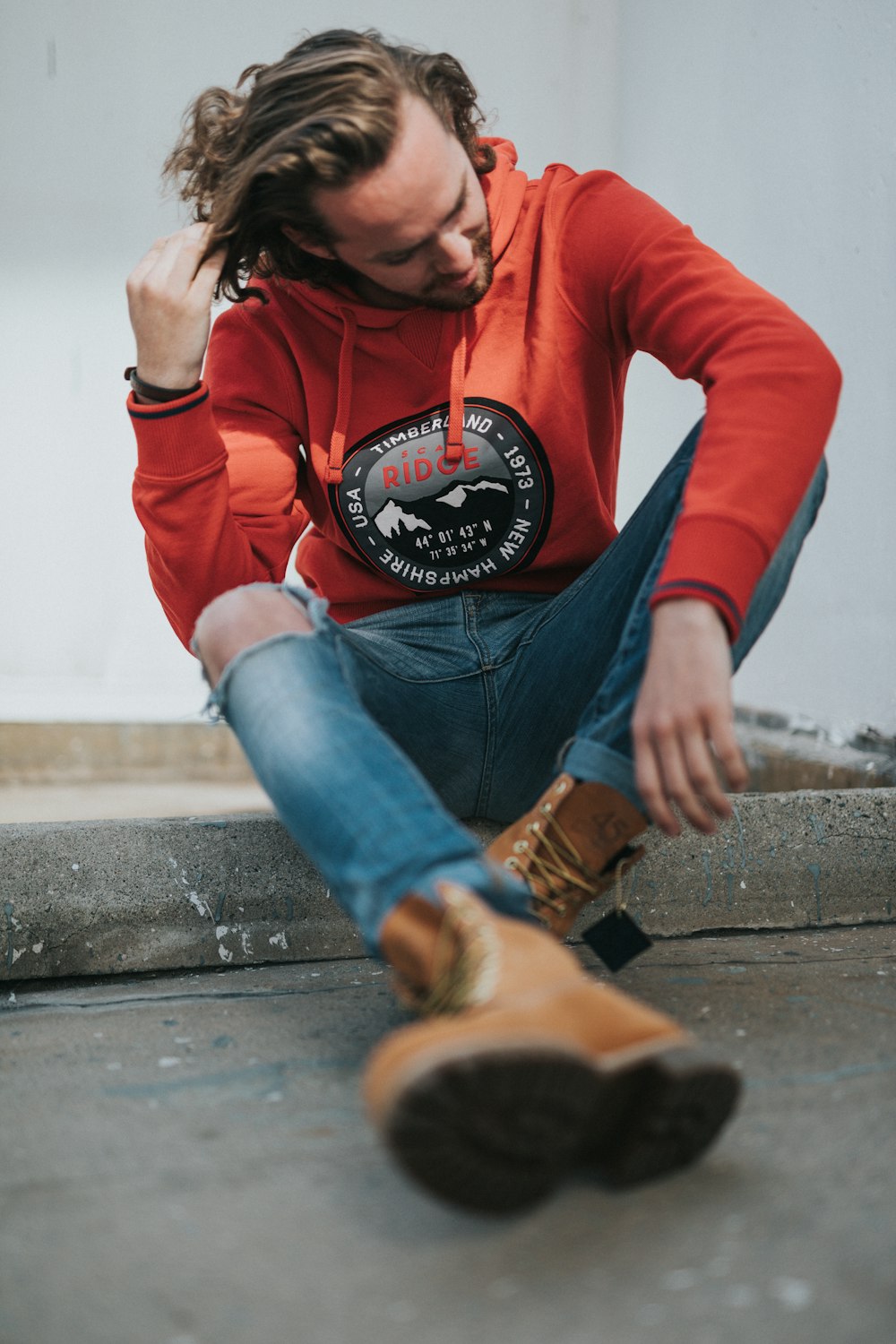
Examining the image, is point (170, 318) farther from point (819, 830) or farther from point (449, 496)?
point (819, 830)

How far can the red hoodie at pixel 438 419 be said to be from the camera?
118cm

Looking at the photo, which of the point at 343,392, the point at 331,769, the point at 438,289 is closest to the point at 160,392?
the point at 343,392

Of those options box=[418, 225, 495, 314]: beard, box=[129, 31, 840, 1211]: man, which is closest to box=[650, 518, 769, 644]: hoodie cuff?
box=[129, 31, 840, 1211]: man

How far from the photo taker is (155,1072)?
947 millimetres

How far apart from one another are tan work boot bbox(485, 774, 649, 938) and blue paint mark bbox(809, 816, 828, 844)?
55cm

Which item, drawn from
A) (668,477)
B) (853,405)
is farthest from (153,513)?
(853,405)

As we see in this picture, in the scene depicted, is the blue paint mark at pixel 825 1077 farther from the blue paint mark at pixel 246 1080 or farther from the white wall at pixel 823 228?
the white wall at pixel 823 228

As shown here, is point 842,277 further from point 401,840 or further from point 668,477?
point 401,840

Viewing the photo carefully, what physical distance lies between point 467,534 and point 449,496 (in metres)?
0.05

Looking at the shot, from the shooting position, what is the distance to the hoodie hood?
49.4 inches

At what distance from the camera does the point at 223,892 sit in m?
1.31

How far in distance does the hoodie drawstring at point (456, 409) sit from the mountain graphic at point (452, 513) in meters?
0.04

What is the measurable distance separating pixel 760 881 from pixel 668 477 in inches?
23.9

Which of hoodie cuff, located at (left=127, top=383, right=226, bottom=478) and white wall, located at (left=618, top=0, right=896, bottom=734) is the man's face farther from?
white wall, located at (left=618, top=0, right=896, bottom=734)
